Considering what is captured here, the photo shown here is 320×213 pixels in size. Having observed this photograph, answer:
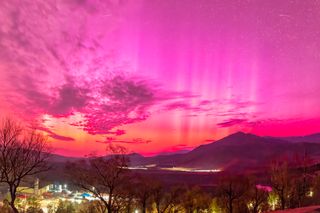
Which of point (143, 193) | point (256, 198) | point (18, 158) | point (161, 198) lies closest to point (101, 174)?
point (18, 158)

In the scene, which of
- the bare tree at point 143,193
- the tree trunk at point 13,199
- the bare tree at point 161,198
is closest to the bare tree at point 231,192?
the bare tree at point 161,198

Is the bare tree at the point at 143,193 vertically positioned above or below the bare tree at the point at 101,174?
below

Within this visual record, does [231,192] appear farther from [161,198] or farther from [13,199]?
[13,199]

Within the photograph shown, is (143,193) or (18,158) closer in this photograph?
(18,158)

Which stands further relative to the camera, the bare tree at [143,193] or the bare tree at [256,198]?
the bare tree at [256,198]

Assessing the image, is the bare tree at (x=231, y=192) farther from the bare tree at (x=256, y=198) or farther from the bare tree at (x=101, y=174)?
the bare tree at (x=101, y=174)

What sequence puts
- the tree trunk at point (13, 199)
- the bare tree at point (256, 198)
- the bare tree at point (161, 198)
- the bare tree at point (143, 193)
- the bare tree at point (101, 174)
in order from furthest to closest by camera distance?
the bare tree at point (256, 198) → the bare tree at point (161, 198) → the bare tree at point (143, 193) → the bare tree at point (101, 174) → the tree trunk at point (13, 199)

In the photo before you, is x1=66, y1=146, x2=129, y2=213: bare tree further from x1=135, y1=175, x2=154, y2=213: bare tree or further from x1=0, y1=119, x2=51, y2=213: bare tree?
x1=135, y1=175, x2=154, y2=213: bare tree

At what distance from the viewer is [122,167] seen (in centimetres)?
3484

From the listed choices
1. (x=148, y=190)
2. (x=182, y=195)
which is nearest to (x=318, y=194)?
(x=182, y=195)

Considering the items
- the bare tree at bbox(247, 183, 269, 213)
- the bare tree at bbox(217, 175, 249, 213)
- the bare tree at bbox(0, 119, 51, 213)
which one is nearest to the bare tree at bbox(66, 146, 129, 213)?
the bare tree at bbox(0, 119, 51, 213)

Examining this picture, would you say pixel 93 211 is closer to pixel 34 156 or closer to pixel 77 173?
pixel 77 173

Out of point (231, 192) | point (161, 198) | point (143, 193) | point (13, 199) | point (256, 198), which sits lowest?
point (161, 198)

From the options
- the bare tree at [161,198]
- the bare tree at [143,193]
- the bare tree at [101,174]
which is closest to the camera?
the bare tree at [101,174]
